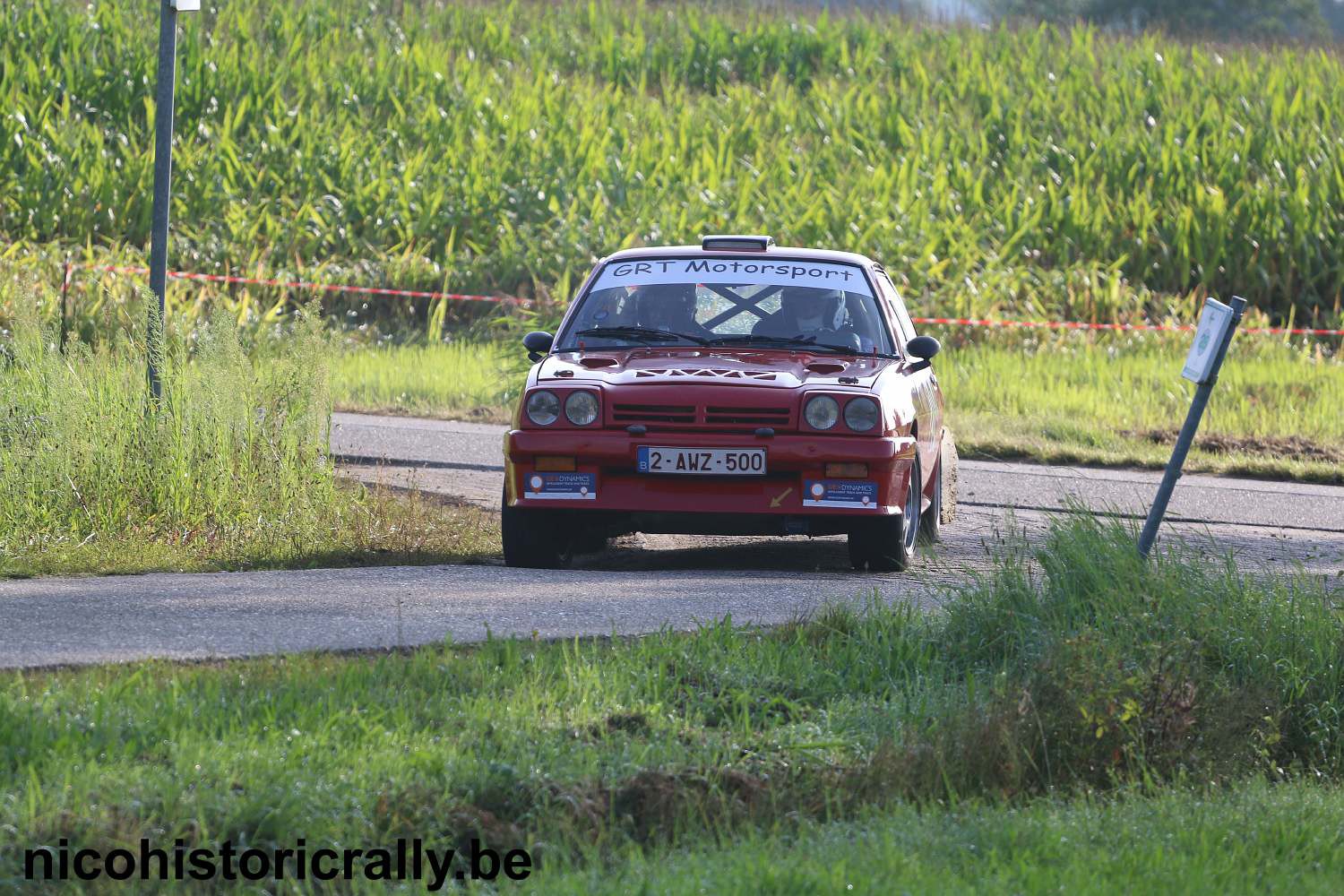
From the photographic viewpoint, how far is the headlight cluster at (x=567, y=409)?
28.6 ft

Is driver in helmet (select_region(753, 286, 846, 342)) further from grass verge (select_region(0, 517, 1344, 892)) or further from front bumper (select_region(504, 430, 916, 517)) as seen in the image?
grass verge (select_region(0, 517, 1344, 892))

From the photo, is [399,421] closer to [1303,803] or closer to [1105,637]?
[1105,637]

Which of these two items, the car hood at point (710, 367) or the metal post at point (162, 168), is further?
the metal post at point (162, 168)

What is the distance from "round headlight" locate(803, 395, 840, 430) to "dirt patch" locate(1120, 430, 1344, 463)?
26.8 feet

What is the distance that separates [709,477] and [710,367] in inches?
24.7

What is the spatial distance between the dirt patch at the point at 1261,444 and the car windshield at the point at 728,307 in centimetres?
684

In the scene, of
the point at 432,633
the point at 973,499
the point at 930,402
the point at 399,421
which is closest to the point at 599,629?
the point at 432,633

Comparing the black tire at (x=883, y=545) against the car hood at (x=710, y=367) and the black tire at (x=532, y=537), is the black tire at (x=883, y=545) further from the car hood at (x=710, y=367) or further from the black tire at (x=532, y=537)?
the black tire at (x=532, y=537)

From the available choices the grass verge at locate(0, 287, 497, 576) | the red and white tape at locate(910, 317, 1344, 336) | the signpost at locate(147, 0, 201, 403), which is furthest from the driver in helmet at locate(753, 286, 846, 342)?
the red and white tape at locate(910, 317, 1344, 336)

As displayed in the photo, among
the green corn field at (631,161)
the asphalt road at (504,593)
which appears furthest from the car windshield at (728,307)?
the green corn field at (631,161)

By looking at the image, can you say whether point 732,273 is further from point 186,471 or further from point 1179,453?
point 1179,453

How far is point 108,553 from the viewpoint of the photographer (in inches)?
341

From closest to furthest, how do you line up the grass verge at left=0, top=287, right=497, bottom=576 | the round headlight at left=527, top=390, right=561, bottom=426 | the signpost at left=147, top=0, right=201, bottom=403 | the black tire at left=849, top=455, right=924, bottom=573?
the round headlight at left=527, top=390, right=561, bottom=426 → the black tire at left=849, top=455, right=924, bottom=573 → the grass verge at left=0, top=287, right=497, bottom=576 → the signpost at left=147, top=0, right=201, bottom=403

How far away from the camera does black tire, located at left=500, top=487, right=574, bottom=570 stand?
28.9 ft
